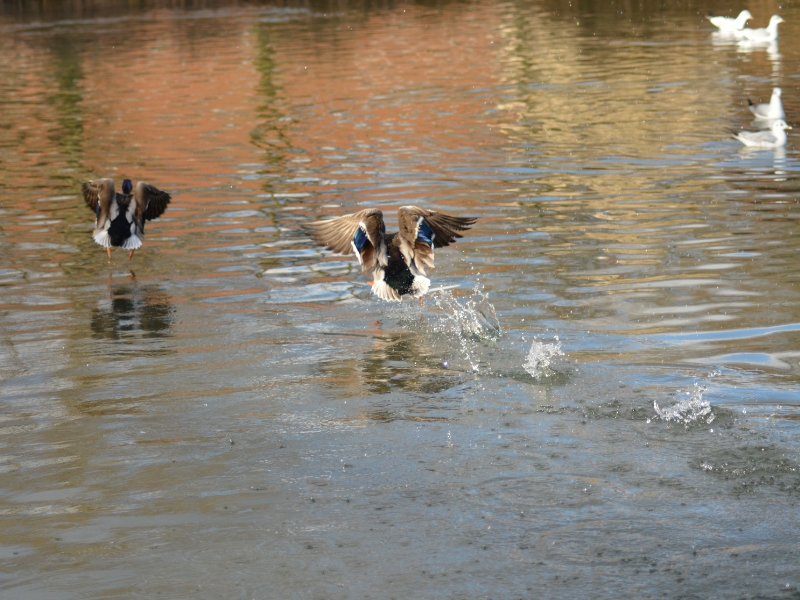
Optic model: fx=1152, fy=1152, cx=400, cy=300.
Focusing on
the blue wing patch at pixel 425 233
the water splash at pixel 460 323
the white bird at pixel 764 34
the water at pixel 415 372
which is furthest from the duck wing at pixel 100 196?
the white bird at pixel 764 34

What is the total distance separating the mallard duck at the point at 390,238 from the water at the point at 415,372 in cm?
45

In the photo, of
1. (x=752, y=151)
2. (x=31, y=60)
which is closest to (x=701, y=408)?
(x=752, y=151)

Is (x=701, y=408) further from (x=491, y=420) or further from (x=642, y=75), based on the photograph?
(x=642, y=75)

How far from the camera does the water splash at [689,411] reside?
710 centimetres

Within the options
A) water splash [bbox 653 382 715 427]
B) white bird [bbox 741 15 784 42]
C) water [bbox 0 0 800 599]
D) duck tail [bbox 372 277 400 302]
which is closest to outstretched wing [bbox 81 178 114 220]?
water [bbox 0 0 800 599]

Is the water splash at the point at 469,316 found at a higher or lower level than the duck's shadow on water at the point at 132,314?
higher

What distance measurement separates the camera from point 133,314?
409 inches

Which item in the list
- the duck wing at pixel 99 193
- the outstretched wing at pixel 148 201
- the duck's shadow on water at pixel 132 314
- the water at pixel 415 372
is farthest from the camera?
the outstretched wing at pixel 148 201

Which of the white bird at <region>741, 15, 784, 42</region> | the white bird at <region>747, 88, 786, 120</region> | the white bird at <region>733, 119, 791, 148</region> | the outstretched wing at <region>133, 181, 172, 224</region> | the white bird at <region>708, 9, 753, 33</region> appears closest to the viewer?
the outstretched wing at <region>133, 181, 172, 224</region>

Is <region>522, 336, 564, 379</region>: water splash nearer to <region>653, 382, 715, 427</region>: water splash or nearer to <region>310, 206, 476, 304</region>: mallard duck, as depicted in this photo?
<region>653, 382, 715, 427</region>: water splash

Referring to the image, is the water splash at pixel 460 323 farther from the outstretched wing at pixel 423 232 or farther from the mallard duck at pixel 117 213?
the mallard duck at pixel 117 213

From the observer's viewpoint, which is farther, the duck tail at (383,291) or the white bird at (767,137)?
the white bird at (767,137)

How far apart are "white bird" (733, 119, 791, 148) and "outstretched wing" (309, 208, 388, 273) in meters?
9.75

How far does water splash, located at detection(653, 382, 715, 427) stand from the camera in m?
7.10
